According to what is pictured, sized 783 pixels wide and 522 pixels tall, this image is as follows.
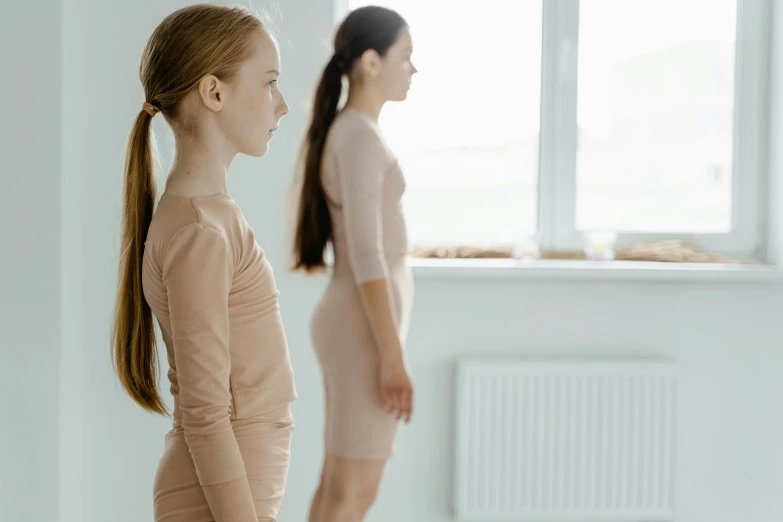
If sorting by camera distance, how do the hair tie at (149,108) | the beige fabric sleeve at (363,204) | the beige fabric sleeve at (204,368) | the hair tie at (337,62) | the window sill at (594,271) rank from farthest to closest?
the window sill at (594,271) < the hair tie at (337,62) < the beige fabric sleeve at (363,204) < the hair tie at (149,108) < the beige fabric sleeve at (204,368)

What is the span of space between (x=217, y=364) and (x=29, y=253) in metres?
1.26

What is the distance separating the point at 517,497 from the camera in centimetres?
222

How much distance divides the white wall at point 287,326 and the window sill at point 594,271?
6cm

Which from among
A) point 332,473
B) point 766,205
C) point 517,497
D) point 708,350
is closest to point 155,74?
point 332,473

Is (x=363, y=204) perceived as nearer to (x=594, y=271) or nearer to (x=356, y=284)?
(x=356, y=284)

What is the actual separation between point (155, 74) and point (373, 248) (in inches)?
23.8

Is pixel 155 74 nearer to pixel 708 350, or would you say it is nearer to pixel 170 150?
pixel 170 150

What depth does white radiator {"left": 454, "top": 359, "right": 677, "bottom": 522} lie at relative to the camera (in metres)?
2.21

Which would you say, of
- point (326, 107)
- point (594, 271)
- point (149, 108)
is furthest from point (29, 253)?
point (594, 271)

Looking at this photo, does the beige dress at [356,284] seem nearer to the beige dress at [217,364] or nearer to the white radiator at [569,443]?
the beige dress at [217,364]

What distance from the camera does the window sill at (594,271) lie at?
2.19 m

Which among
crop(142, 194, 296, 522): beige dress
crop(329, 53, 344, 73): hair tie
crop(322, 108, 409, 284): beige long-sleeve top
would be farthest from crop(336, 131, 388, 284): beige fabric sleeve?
crop(142, 194, 296, 522): beige dress


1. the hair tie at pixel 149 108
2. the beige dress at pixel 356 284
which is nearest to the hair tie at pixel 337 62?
the beige dress at pixel 356 284

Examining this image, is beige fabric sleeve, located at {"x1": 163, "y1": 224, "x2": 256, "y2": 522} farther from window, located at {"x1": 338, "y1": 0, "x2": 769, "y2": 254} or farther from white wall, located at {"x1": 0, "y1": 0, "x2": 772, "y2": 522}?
window, located at {"x1": 338, "y1": 0, "x2": 769, "y2": 254}
